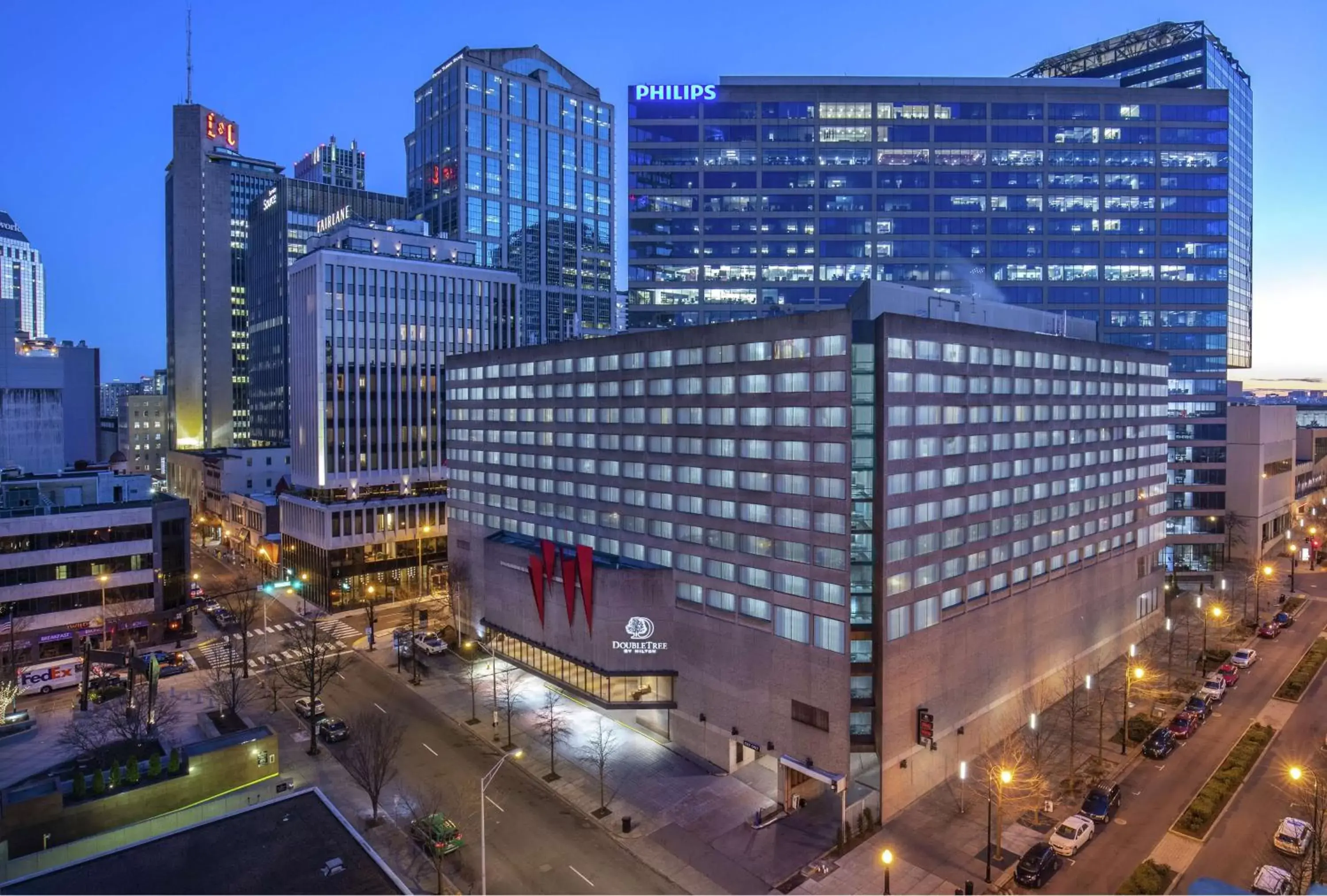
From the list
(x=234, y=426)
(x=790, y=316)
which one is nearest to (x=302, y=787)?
(x=790, y=316)

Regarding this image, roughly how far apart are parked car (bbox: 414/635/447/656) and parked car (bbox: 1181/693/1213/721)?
2431 inches

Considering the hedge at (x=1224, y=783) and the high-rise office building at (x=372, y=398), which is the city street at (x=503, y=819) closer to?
the hedge at (x=1224, y=783)

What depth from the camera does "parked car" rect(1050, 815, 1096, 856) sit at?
38469 mm

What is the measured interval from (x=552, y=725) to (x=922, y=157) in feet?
322

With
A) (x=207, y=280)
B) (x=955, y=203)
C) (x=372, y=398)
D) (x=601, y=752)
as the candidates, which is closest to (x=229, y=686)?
(x=601, y=752)

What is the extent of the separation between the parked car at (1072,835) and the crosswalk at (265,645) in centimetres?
5966

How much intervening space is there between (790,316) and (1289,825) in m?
37.2

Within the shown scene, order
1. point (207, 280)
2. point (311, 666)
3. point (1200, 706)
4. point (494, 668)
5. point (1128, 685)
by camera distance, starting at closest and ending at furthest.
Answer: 1. point (1128, 685)
2. point (311, 666)
3. point (1200, 706)
4. point (494, 668)
5. point (207, 280)

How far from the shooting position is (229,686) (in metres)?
59.6

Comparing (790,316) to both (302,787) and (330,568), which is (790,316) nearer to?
(302,787)

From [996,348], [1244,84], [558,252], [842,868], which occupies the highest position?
[1244,84]

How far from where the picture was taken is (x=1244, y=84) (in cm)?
13538

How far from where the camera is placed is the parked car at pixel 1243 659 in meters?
65.0

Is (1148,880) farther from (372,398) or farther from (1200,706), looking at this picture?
(372,398)
